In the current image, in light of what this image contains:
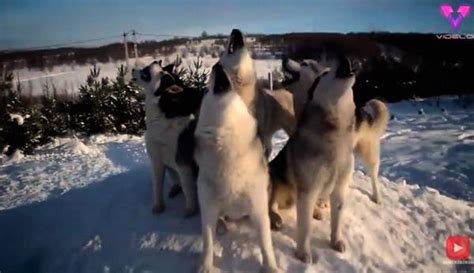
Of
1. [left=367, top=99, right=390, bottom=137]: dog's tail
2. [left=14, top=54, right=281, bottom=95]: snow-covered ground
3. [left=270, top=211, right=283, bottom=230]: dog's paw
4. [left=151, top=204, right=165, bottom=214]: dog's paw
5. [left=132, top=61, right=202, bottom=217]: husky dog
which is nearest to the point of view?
[left=270, top=211, right=283, bottom=230]: dog's paw

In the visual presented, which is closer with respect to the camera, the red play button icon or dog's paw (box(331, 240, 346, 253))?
dog's paw (box(331, 240, 346, 253))

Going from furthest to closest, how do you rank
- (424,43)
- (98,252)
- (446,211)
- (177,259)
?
(424,43) → (446,211) → (98,252) → (177,259)

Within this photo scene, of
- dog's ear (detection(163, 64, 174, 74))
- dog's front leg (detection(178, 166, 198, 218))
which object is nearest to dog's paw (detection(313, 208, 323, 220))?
dog's front leg (detection(178, 166, 198, 218))

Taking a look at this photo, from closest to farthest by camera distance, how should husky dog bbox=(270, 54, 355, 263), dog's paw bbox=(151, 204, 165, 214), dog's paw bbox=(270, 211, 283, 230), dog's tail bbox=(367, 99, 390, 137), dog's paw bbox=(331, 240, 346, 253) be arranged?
husky dog bbox=(270, 54, 355, 263) → dog's paw bbox=(331, 240, 346, 253) → dog's paw bbox=(270, 211, 283, 230) → dog's paw bbox=(151, 204, 165, 214) → dog's tail bbox=(367, 99, 390, 137)

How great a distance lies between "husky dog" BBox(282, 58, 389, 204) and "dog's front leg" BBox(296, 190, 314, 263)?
2.49 feet

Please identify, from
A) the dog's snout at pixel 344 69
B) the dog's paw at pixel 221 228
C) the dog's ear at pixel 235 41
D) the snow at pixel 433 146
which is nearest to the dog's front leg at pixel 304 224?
the dog's paw at pixel 221 228

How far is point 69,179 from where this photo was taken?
16.6 ft

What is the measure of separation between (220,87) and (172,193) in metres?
1.41

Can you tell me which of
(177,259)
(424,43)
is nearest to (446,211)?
(424,43)

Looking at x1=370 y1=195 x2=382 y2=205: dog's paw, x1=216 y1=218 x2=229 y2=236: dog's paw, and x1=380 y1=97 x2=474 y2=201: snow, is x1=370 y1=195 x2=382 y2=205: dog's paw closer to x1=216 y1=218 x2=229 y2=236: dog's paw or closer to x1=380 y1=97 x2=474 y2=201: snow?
x1=216 y1=218 x2=229 y2=236: dog's paw

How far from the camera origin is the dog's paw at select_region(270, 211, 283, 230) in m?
2.66

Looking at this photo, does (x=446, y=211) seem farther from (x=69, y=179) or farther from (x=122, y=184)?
(x=69, y=179)

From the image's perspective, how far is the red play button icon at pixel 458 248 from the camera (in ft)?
9.02

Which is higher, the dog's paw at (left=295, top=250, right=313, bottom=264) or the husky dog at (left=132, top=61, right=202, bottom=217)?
the husky dog at (left=132, top=61, right=202, bottom=217)
